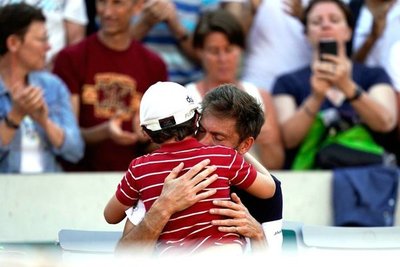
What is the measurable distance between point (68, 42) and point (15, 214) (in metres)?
1.37

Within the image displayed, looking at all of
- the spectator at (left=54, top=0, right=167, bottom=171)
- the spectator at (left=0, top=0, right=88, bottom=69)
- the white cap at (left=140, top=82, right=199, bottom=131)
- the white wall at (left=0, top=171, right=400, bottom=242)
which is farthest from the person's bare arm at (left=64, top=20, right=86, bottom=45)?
the white cap at (left=140, top=82, right=199, bottom=131)

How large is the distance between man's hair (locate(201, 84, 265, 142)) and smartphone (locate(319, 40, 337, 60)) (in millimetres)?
2872

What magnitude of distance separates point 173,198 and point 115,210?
34cm

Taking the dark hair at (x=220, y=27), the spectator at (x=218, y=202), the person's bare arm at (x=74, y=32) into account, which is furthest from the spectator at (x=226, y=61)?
the spectator at (x=218, y=202)

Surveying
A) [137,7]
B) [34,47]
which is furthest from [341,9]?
[34,47]

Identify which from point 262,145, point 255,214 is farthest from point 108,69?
point 255,214

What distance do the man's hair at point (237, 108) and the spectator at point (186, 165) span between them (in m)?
0.10

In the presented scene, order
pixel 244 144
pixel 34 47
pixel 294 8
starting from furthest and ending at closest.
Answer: pixel 294 8
pixel 34 47
pixel 244 144

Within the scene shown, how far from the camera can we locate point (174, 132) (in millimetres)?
4449

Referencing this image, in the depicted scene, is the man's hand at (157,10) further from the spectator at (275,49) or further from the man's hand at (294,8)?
the man's hand at (294,8)

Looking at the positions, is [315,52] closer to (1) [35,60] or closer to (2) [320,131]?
(2) [320,131]

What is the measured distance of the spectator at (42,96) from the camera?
6.98 m

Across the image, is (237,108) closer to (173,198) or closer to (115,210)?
(173,198)

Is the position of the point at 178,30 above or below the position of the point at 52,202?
above
